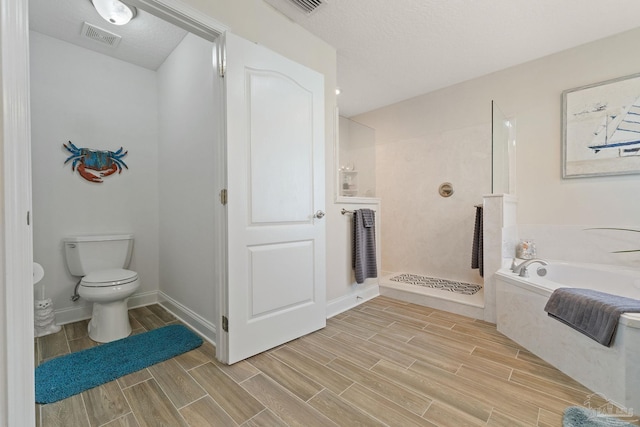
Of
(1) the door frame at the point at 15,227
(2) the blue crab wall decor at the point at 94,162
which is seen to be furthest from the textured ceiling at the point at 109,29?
(1) the door frame at the point at 15,227

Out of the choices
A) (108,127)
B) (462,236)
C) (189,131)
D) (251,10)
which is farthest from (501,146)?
(108,127)

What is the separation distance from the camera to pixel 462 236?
3.24 metres

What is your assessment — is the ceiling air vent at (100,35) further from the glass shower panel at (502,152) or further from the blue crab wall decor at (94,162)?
the glass shower panel at (502,152)

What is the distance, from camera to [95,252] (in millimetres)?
2365

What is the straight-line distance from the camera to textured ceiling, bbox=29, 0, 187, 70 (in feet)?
6.59

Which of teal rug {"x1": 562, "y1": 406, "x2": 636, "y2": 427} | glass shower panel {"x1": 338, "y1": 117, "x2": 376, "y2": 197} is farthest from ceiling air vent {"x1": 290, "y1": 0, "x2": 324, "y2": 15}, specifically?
teal rug {"x1": 562, "y1": 406, "x2": 636, "y2": 427}

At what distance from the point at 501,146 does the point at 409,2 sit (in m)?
1.54

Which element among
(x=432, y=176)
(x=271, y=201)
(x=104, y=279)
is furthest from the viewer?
(x=432, y=176)

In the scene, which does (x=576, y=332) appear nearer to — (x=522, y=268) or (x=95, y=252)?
(x=522, y=268)

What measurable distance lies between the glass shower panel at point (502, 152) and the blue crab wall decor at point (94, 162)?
3536mm

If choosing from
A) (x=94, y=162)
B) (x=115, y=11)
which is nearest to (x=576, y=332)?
(x=115, y=11)

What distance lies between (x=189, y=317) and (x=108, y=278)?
0.67m

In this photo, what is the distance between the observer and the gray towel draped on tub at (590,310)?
1392 mm

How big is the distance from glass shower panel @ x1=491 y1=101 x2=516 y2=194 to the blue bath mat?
113 inches
